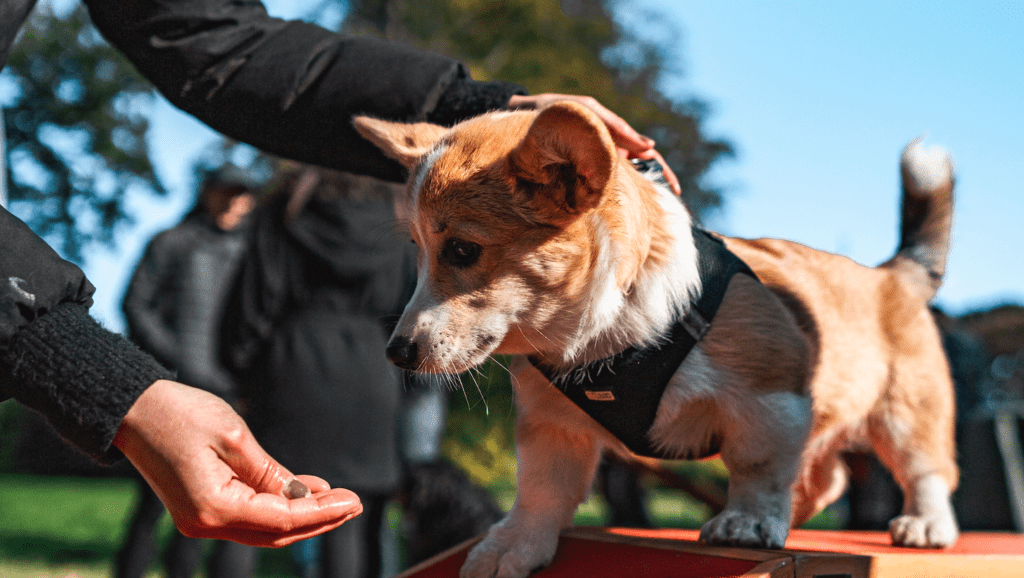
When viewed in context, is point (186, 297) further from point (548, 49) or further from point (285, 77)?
point (548, 49)

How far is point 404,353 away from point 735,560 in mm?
959

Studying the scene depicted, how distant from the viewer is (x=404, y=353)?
6.56 ft

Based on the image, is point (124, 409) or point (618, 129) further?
point (618, 129)

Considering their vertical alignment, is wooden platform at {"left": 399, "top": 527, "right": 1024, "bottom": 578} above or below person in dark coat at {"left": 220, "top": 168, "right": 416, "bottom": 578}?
below

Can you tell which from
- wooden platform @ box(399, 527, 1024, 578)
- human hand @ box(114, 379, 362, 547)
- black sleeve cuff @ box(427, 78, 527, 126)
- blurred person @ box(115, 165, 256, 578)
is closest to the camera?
human hand @ box(114, 379, 362, 547)

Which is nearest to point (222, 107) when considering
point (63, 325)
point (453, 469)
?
point (63, 325)

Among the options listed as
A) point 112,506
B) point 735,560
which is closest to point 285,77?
point 735,560

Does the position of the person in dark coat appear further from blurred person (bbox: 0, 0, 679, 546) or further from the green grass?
blurred person (bbox: 0, 0, 679, 546)

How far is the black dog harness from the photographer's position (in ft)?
6.89

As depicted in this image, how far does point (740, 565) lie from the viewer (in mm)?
1814

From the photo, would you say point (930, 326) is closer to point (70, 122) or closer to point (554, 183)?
point (554, 183)

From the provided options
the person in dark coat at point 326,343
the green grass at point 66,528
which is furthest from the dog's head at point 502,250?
the green grass at point 66,528

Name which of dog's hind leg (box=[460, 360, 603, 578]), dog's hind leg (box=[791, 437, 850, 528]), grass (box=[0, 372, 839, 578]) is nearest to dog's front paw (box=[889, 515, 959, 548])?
dog's hind leg (box=[791, 437, 850, 528])

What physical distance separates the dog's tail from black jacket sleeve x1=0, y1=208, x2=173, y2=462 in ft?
11.0
